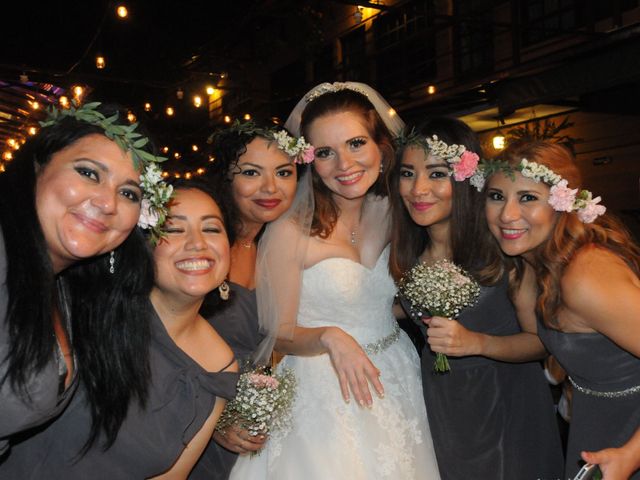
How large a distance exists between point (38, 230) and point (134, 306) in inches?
27.7

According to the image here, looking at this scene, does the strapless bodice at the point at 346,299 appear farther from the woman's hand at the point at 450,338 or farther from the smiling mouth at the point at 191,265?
the smiling mouth at the point at 191,265

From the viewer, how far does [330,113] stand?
420 cm

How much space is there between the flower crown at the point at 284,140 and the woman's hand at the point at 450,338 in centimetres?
138

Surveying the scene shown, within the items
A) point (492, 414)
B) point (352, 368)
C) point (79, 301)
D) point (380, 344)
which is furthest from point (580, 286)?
point (79, 301)

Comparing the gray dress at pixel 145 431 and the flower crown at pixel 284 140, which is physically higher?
the flower crown at pixel 284 140

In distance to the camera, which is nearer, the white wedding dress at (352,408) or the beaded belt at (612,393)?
the beaded belt at (612,393)

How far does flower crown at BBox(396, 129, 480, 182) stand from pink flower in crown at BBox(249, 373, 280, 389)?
1.64 meters

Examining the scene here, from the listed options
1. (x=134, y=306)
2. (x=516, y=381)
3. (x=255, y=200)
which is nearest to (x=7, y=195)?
(x=134, y=306)

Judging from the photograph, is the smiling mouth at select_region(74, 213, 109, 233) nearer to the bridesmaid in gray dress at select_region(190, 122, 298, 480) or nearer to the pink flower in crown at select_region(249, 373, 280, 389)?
the pink flower in crown at select_region(249, 373, 280, 389)

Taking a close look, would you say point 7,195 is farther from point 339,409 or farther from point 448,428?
point 448,428

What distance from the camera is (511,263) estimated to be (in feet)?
12.8

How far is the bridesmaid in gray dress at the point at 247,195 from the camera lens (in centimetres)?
394

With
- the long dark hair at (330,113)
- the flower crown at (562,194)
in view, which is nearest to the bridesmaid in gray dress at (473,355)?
the long dark hair at (330,113)

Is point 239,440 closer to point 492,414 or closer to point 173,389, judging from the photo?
point 173,389
